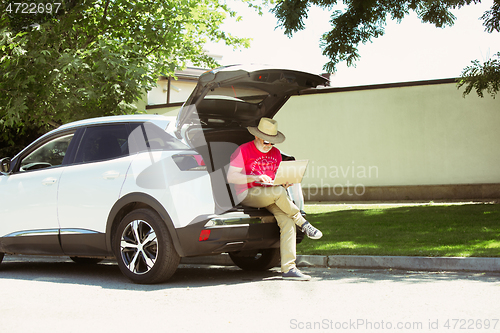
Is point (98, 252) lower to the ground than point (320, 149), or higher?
lower

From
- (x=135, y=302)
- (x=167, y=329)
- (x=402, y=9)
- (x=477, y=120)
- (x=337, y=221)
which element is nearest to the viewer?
(x=167, y=329)

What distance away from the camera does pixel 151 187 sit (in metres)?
5.64

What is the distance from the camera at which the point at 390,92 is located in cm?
1634

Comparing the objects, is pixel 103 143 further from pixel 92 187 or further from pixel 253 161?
pixel 253 161

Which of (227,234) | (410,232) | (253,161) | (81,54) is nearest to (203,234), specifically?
(227,234)

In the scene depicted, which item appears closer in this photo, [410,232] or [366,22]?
[410,232]

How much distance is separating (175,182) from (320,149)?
39.8 ft

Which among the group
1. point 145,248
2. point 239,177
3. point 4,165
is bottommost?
point 145,248

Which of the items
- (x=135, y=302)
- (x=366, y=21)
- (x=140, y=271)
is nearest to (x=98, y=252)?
(x=140, y=271)

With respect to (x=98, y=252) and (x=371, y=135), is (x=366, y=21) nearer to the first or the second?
(x=371, y=135)

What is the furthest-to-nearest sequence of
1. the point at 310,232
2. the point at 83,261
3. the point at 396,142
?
the point at 396,142, the point at 83,261, the point at 310,232

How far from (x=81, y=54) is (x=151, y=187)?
23.1ft

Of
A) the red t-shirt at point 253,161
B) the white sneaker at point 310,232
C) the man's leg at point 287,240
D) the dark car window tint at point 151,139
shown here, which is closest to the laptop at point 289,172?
the red t-shirt at point 253,161

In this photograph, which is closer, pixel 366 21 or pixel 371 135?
pixel 366 21
